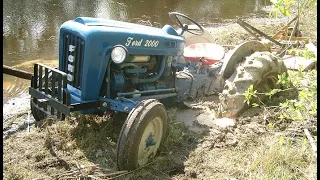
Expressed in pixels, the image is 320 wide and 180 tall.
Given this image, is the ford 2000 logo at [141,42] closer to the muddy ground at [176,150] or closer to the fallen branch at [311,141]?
the muddy ground at [176,150]

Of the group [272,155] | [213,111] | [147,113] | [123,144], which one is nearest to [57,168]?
[123,144]

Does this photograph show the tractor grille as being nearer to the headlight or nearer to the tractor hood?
the tractor hood

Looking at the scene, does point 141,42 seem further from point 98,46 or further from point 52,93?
point 52,93

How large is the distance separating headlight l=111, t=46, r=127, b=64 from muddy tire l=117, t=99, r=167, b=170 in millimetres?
480

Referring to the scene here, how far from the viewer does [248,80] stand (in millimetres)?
5191

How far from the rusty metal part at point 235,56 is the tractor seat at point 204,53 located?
0.19 meters

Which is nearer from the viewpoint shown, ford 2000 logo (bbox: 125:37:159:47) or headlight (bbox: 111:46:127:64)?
→ headlight (bbox: 111:46:127:64)

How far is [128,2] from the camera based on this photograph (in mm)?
16500

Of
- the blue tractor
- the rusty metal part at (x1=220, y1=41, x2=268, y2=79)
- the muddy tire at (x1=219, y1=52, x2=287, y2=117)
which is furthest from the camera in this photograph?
the rusty metal part at (x1=220, y1=41, x2=268, y2=79)

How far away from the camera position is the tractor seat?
20.3 feet

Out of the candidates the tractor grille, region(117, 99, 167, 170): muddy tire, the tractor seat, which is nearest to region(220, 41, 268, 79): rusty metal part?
the tractor seat

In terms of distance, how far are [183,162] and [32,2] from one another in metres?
13.0

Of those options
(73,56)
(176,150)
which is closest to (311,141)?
(176,150)

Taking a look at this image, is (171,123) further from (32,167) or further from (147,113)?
(32,167)
